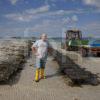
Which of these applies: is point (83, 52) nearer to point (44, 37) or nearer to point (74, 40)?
point (74, 40)

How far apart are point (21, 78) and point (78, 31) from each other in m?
17.9

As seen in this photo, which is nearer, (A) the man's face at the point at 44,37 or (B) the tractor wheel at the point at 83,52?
(A) the man's face at the point at 44,37

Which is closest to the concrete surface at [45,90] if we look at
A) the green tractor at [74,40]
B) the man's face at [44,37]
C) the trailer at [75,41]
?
the man's face at [44,37]

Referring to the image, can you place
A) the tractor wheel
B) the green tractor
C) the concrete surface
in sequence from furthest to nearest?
the green tractor
the tractor wheel
the concrete surface

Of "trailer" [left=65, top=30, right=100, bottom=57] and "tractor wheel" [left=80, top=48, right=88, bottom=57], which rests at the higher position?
"trailer" [left=65, top=30, right=100, bottom=57]

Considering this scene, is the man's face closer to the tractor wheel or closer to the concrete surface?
the concrete surface

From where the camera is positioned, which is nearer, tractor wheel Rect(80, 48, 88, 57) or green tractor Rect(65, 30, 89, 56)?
tractor wheel Rect(80, 48, 88, 57)

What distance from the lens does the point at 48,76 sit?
11.4 m

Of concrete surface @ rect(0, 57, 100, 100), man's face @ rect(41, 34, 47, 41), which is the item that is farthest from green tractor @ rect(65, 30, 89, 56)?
concrete surface @ rect(0, 57, 100, 100)

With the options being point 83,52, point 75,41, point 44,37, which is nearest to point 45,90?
point 44,37

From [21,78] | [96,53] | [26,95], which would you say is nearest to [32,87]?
[26,95]

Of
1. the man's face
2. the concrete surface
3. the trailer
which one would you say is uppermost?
the man's face

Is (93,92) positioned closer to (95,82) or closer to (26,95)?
(95,82)

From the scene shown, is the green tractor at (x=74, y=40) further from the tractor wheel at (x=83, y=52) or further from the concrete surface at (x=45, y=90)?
the concrete surface at (x=45, y=90)
